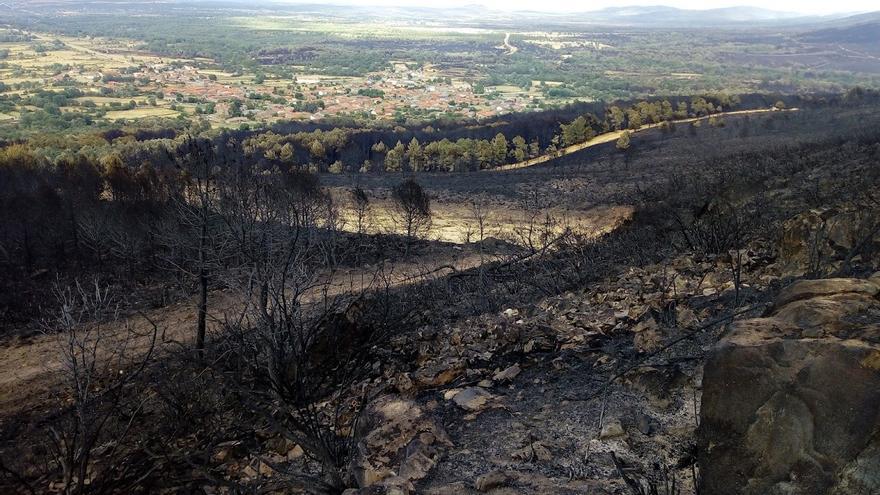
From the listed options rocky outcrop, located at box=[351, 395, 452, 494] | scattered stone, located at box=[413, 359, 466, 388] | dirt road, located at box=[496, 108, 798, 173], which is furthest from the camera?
dirt road, located at box=[496, 108, 798, 173]

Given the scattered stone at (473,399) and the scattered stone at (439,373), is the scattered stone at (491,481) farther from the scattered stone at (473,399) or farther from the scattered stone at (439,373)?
the scattered stone at (439,373)

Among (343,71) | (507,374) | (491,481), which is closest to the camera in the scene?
(491,481)

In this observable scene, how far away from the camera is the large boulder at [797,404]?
2045 millimetres

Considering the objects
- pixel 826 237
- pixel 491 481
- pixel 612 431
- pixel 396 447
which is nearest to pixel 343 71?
pixel 826 237

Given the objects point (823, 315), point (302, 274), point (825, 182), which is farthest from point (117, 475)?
point (825, 182)

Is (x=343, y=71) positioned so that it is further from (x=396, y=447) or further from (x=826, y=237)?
(x=396, y=447)

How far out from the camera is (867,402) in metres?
2.04

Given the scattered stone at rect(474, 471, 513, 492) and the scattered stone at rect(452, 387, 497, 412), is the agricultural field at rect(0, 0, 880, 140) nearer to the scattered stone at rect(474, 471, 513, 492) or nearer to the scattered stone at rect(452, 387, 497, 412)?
the scattered stone at rect(452, 387, 497, 412)

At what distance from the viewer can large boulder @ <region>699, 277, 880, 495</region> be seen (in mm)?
2045

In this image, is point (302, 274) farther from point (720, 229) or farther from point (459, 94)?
point (459, 94)

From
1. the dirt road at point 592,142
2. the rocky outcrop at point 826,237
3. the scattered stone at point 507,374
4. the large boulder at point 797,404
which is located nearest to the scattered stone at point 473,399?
the scattered stone at point 507,374

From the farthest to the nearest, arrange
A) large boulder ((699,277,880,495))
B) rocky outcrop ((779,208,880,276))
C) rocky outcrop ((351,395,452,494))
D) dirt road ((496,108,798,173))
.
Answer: dirt road ((496,108,798,173)) < rocky outcrop ((779,208,880,276)) < rocky outcrop ((351,395,452,494)) < large boulder ((699,277,880,495))

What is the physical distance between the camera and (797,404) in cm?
219

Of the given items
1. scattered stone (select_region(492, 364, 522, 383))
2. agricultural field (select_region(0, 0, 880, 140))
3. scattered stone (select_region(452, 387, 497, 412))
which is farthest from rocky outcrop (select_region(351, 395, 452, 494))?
agricultural field (select_region(0, 0, 880, 140))
